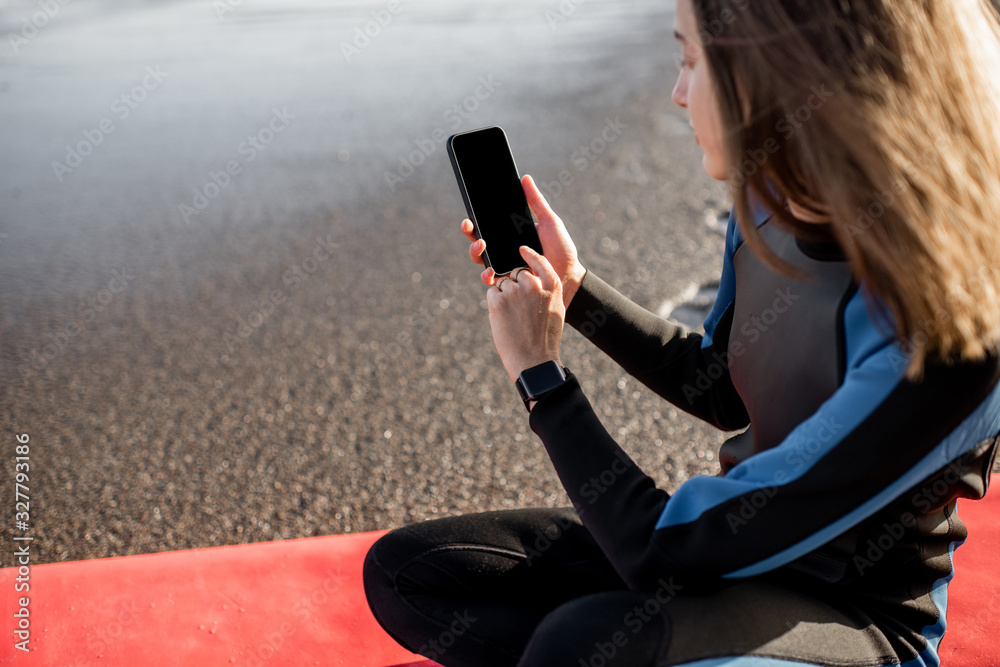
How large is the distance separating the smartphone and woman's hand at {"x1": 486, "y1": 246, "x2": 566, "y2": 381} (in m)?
0.15

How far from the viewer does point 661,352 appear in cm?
165

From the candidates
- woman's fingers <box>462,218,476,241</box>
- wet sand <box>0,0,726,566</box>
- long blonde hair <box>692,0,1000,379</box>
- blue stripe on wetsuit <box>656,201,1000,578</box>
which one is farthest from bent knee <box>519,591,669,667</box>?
wet sand <box>0,0,726,566</box>

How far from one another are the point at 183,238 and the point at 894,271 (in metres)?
3.51

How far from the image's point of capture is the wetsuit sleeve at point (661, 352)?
160 centimetres

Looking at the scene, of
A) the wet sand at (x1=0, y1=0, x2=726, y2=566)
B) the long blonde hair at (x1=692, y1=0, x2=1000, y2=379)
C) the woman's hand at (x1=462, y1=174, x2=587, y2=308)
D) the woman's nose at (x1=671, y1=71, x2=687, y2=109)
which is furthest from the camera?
the wet sand at (x1=0, y1=0, x2=726, y2=566)

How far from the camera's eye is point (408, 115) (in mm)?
5090

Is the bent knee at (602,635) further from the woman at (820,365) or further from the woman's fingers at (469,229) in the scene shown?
the woman's fingers at (469,229)

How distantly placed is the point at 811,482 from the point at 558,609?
0.43 metres

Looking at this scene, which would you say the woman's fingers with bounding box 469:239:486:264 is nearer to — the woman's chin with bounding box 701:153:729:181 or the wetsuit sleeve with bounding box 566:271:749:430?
the wetsuit sleeve with bounding box 566:271:749:430

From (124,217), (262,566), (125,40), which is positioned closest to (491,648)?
(262,566)

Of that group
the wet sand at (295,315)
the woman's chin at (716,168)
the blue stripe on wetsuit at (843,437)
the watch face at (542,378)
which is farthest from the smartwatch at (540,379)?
the wet sand at (295,315)

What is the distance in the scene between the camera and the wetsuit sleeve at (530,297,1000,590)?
1000mm

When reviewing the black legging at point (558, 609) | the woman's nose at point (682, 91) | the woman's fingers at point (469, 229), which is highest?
the woman's nose at point (682, 91)

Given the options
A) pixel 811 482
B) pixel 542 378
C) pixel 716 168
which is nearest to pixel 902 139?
pixel 716 168
